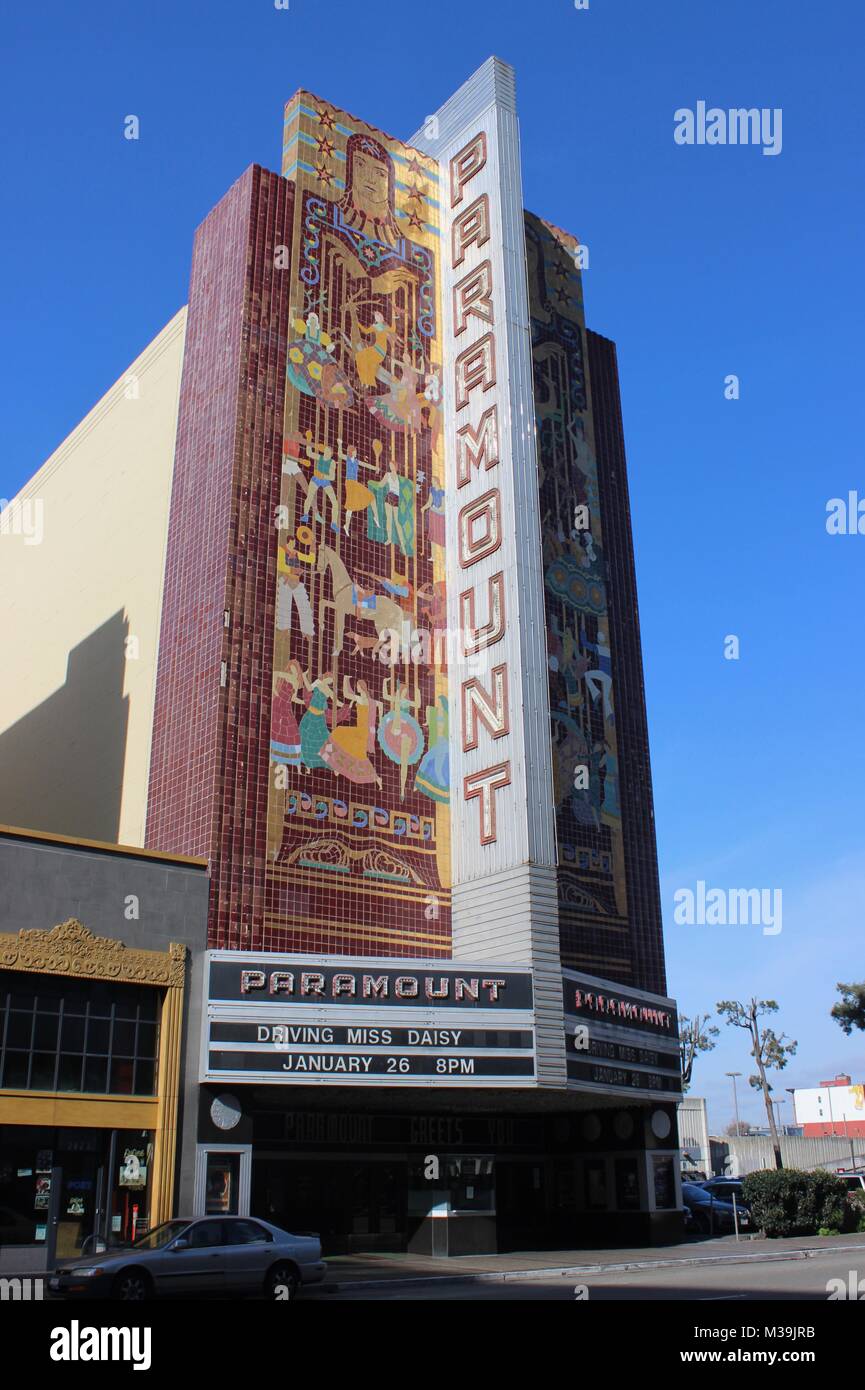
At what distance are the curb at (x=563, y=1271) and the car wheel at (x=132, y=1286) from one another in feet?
13.4

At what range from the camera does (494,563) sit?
1296 inches

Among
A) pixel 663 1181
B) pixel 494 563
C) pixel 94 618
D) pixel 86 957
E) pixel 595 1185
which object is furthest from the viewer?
pixel 94 618

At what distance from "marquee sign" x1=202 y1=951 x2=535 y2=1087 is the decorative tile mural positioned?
6.23ft

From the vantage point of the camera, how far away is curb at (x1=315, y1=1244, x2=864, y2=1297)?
22203 millimetres

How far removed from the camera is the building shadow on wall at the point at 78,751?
3497cm

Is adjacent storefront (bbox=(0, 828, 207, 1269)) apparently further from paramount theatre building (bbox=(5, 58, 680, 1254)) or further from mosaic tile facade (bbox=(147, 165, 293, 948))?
mosaic tile facade (bbox=(147, 165, 293, 948))

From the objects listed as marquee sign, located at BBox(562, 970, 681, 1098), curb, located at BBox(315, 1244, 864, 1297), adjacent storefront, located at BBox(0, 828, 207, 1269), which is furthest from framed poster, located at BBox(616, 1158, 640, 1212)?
adjacent storefront, located at BBox(0, 828, 207, 1269)

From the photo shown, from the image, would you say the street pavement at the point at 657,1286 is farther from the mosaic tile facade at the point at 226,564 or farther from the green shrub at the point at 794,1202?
the mosaic tile facade at the point at 226,564

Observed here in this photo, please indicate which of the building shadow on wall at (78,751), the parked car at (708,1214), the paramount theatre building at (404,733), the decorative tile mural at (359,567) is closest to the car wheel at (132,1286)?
the paramount theatre building at (404,733)

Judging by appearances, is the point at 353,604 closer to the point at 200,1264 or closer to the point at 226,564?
the point at 226,564

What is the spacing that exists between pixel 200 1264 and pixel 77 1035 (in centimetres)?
732

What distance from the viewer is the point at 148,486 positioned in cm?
3722

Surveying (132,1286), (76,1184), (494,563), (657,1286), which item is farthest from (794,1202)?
(132,1286)
